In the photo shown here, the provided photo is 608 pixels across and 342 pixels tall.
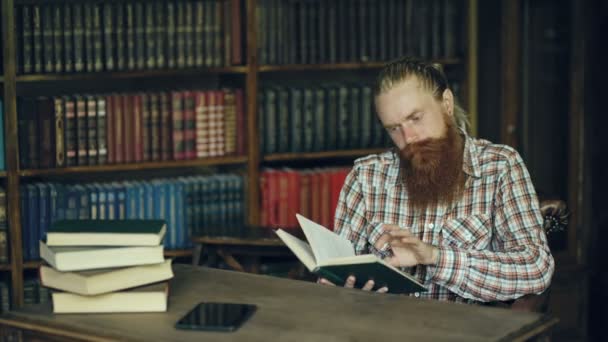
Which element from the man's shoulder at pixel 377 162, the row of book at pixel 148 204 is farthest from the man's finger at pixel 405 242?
the row of book at pixel 148 204

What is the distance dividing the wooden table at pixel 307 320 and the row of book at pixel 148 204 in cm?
130

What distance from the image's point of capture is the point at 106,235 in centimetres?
206

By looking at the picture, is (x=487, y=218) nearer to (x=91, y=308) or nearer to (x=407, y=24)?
(x=91, y=308)

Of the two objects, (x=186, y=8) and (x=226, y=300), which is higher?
(x=186, y=8)

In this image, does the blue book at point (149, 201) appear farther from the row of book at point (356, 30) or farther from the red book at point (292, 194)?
the row of book at point (356, 30)

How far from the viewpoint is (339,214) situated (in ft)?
8.91

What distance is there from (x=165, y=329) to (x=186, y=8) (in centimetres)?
197

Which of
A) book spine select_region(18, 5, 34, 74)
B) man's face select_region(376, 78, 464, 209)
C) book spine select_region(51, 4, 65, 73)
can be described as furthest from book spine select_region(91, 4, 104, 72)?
man's face select_region(376, 78, 464, 209)

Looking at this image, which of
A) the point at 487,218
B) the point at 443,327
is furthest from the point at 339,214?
the point at 443,327

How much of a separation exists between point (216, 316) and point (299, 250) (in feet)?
0.98

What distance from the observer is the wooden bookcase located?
3402 millimetres

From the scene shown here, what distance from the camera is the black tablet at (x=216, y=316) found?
191 cm

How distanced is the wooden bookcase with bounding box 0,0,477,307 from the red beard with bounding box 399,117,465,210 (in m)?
1.26

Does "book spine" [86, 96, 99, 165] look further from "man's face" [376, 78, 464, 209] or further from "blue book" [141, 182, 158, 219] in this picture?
"man's face" [376, 78, 464, 209]
